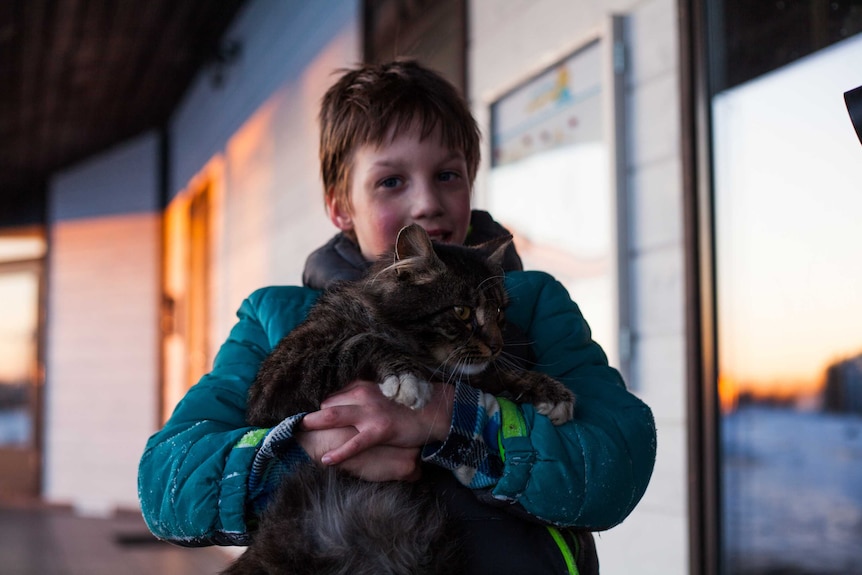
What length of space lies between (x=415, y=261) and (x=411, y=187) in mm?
235

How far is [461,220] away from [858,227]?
96cm

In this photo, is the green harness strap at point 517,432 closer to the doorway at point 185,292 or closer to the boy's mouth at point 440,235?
the boy's mouth at point 440,235

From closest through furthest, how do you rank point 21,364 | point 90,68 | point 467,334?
1. point 467,334
2. point 90,68
3. point 21,364

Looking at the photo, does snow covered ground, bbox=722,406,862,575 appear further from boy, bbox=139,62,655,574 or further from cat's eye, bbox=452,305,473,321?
cat's eye, bbox=452,305,473,321

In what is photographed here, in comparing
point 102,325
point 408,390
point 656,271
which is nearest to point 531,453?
point 408,390

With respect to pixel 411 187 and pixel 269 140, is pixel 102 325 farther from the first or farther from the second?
pixel 411 187

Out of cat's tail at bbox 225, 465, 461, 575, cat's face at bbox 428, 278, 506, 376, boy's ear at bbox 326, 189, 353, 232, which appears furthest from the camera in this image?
boy's ear at bbox 326, 189, 353, 232

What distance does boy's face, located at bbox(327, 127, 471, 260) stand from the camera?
168cm

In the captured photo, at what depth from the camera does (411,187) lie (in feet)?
5.52

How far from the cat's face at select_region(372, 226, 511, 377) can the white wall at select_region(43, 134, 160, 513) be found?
9.73 metres

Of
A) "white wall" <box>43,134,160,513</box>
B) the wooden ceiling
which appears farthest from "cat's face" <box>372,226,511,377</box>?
"white wall" <box>43,134,160,513</box>

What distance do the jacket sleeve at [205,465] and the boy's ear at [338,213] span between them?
0.43 metres

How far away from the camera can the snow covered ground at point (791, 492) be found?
2.01m

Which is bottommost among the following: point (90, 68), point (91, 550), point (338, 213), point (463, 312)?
point (91, 550)
